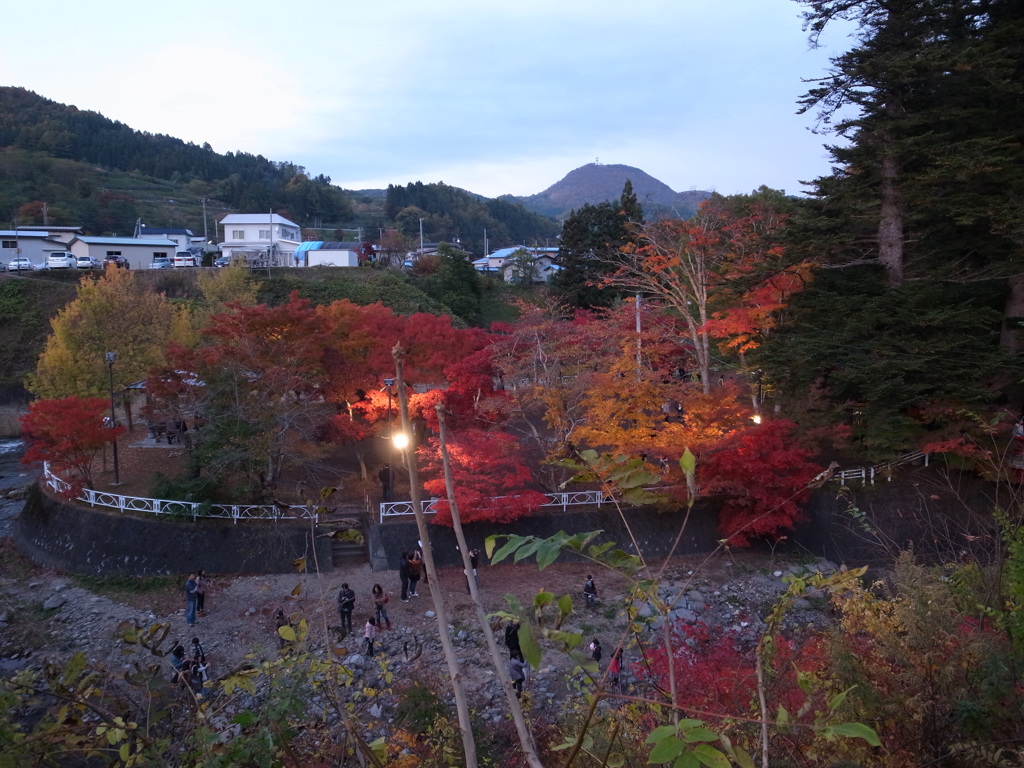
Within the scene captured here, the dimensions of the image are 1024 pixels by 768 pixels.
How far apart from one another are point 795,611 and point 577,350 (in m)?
8.46

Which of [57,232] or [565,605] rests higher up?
[57,232]

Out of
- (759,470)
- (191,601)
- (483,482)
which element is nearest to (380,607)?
(483,482)

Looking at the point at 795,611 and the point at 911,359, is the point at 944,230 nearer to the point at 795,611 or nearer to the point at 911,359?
the point at 911,359

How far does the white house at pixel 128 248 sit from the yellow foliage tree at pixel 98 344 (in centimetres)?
2590

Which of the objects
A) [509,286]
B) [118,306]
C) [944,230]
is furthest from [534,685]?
[509,286]

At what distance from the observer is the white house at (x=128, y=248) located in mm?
46938

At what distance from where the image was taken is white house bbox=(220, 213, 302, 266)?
4953 cm

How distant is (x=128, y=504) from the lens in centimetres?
1568

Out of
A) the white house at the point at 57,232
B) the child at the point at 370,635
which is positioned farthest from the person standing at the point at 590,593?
the white house at the point at 57,232

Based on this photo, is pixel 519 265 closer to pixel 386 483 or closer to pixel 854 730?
pixel 386 483

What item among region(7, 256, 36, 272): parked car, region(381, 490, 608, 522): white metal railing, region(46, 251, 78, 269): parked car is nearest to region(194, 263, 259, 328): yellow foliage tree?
region(46, 251, 78, 269): parked car

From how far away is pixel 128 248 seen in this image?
159 ft

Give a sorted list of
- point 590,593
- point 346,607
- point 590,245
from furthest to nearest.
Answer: point 590,245 → point 590,593 → point 346,607

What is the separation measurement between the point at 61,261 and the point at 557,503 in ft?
134
